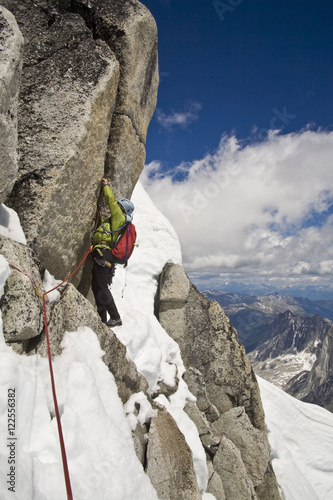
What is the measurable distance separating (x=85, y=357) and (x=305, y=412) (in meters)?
29.1

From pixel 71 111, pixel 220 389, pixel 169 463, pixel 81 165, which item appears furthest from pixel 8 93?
pixel 220 389

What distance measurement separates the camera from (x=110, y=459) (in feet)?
16.8

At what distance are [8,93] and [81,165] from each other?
9.09 ft

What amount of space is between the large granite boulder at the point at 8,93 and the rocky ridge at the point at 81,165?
0.03m

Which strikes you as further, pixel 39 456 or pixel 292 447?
pixel 292 447

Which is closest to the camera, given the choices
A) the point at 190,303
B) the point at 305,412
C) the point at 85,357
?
the point at 85,357

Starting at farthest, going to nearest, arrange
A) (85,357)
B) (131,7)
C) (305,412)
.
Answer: (305,412), (131,7), (85,357)

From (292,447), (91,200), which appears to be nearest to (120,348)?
(91,200)

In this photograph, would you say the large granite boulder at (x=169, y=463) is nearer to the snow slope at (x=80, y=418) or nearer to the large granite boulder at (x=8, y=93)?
the snow slope at (x=80, y=418)

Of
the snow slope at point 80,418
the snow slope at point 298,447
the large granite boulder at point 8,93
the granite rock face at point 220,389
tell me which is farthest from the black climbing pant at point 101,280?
the snow slope at point 298,447

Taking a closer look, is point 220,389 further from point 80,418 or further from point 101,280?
point 80,418

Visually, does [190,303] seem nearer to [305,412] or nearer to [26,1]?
[26,1]

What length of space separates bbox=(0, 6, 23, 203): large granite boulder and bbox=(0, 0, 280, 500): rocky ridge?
33 mm

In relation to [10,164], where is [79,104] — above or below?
above
